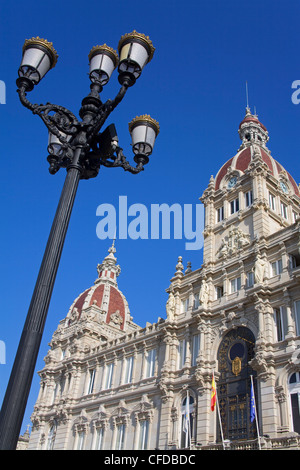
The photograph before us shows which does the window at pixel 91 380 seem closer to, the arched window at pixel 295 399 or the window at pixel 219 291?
the window at pixel 219 291

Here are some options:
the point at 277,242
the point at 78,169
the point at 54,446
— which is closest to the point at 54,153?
the point at 78,169

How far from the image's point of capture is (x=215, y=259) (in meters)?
34.4

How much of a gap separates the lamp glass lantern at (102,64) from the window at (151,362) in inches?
1142

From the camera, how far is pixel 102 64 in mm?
9242

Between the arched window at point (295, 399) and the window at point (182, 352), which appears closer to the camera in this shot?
the arched window at point (295, 399)

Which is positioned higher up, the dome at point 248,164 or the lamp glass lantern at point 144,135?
the dome at point 248,164

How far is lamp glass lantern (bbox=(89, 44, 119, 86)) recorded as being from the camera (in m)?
9.24

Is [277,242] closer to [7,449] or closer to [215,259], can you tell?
[215,259]

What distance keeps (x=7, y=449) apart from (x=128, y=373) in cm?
3284

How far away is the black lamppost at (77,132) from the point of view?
262 inches

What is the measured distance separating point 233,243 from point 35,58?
27.0m

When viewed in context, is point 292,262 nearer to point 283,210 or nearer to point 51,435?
point 283,210

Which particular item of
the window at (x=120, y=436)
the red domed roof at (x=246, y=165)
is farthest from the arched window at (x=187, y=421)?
the red domed roof at (x=246, y=165)

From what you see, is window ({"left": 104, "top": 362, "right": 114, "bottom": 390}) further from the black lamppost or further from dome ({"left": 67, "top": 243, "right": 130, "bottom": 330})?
the black lamppost
